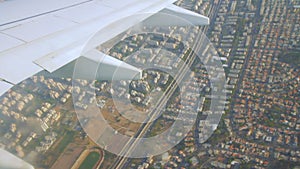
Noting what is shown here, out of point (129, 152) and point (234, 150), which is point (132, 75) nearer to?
point (129, 152)

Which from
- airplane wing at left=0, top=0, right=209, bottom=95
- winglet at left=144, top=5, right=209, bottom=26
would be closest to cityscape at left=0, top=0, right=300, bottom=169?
airplane wing at left=0, top=0, right=209, bottom=95

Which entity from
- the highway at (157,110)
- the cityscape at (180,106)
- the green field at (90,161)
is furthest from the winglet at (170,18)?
the green field at (90,161)

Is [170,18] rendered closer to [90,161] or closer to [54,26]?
[54,26]

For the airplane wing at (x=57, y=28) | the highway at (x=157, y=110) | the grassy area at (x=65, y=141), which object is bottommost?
the grassy area at (x=65, y=141)

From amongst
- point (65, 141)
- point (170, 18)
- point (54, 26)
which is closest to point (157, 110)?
point (65, 141)

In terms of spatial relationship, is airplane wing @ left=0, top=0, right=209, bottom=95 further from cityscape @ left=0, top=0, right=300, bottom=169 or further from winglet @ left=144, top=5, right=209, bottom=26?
cityscape @ left=0, top=0, right=300, bottom=169

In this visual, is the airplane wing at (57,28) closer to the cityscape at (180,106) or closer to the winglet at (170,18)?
the winglet at (170,18)

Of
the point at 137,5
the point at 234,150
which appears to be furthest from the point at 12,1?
the point at 234,150
